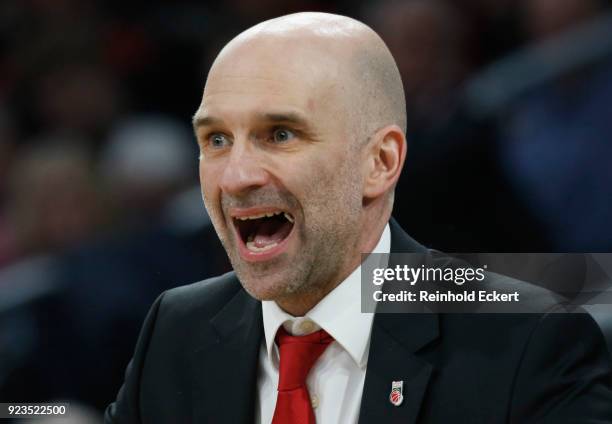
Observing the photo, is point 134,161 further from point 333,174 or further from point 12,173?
point 333,174

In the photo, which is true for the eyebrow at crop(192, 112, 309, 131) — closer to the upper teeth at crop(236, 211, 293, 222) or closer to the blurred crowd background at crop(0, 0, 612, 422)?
the upper teeth at crop(236, 211, 293, 222)

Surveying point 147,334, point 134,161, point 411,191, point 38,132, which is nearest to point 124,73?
point 38,132

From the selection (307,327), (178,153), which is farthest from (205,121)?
(178,153)

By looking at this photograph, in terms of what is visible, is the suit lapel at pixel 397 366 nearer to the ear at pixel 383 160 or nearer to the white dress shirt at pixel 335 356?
the white dress shirt at pixel 335 356

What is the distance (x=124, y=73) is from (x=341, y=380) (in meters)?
1.58

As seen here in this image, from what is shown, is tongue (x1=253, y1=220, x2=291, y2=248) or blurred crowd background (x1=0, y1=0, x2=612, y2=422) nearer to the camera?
tongue (x1=253, y1=220, x2=291, y2=248)

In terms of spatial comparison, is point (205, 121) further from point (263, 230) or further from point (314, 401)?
point (314, 401)

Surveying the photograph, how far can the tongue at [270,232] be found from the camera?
4.08 feet

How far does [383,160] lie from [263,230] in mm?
155

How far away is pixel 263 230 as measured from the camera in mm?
1257

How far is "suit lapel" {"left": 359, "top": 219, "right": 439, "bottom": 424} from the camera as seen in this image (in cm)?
121

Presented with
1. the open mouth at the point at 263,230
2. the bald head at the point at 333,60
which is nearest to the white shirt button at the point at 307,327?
the open mouth at the point at 263,230

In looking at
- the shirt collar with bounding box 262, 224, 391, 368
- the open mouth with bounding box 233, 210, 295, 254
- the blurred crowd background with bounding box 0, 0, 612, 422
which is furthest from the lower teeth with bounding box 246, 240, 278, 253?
the blurred crowd background with bounding box 0, 0, 612, 422

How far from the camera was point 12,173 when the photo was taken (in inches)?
96.4
